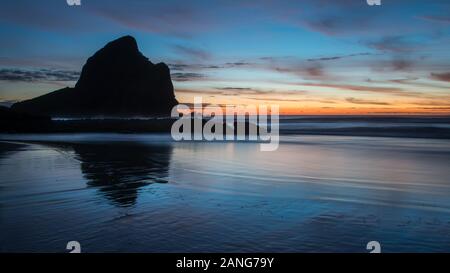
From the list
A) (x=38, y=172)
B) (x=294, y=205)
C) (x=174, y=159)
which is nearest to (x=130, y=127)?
(x=174, y=159)

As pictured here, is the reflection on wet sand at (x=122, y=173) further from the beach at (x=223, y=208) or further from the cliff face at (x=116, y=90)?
the cliff face at (x=116, y=90)

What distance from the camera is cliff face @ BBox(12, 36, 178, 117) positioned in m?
120

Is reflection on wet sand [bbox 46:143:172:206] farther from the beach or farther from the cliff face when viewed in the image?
the cliff face

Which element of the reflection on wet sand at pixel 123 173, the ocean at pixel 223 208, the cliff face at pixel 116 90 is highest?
the cliff face at pixel 116 90

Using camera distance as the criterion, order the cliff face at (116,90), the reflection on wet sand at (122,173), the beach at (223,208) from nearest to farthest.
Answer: the beach at (223,208)
the reflection on wet sand at (122,173)
the cliff face at (116,90)

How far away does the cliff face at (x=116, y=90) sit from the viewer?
12050cm

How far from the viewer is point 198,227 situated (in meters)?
7.88

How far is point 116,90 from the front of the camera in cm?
12431

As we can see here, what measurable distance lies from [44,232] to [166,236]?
2253 millimetres

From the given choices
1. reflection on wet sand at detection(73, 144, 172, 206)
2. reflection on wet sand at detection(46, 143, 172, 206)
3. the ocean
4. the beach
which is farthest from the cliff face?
the beach

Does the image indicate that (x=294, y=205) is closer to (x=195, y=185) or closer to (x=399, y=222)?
(x=399, y=222)

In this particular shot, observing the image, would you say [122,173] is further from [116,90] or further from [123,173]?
[116,90]

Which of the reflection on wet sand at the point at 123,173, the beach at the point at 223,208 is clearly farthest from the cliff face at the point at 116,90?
the beach at the point at 223,208

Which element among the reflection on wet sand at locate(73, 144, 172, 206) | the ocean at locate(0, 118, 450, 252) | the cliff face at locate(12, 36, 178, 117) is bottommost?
the ocean at locate(0, 118, 450, 252)
